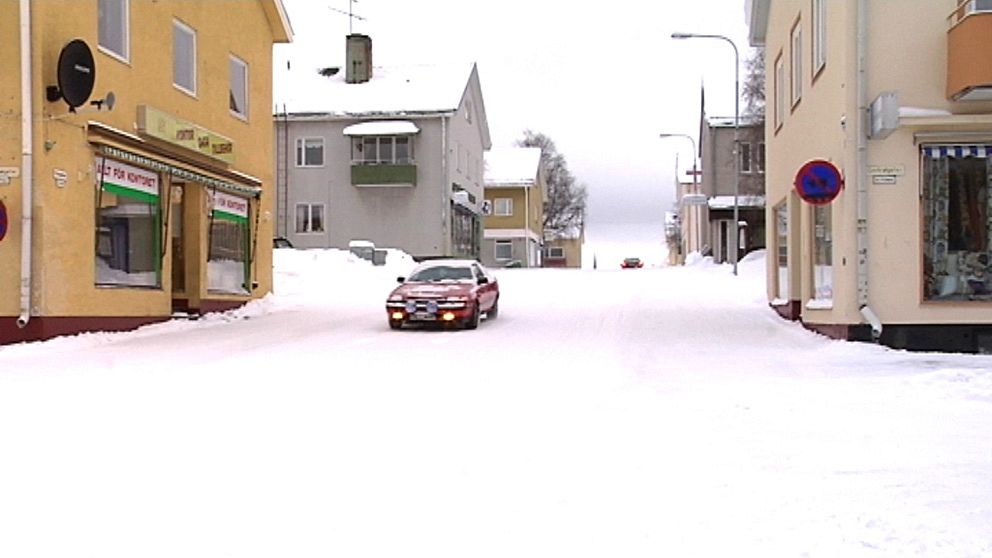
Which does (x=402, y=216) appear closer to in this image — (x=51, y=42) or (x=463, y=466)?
(x=51, y=42)

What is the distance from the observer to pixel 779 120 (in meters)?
22.2

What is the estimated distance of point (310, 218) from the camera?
152 feet

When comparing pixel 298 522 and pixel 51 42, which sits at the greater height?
pixel 51 42

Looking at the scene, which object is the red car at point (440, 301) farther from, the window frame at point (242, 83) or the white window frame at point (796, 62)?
the white window frame at point (796, 62)

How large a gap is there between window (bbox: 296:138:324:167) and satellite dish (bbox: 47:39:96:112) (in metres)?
30.5

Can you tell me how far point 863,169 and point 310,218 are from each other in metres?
34.8

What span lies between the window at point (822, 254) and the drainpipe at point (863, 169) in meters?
1.16

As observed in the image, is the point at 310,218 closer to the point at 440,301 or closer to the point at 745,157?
the point at 745,157

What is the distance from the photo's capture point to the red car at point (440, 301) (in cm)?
1850

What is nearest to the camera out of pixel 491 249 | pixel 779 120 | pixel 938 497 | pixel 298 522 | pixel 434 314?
pixel 298 522

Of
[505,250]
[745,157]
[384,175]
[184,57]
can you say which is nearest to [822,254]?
[184,57]

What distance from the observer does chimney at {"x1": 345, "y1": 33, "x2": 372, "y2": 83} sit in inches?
1891

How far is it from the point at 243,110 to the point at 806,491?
1993cm

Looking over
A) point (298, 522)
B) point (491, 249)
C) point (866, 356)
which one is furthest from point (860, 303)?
point (491, 249)
